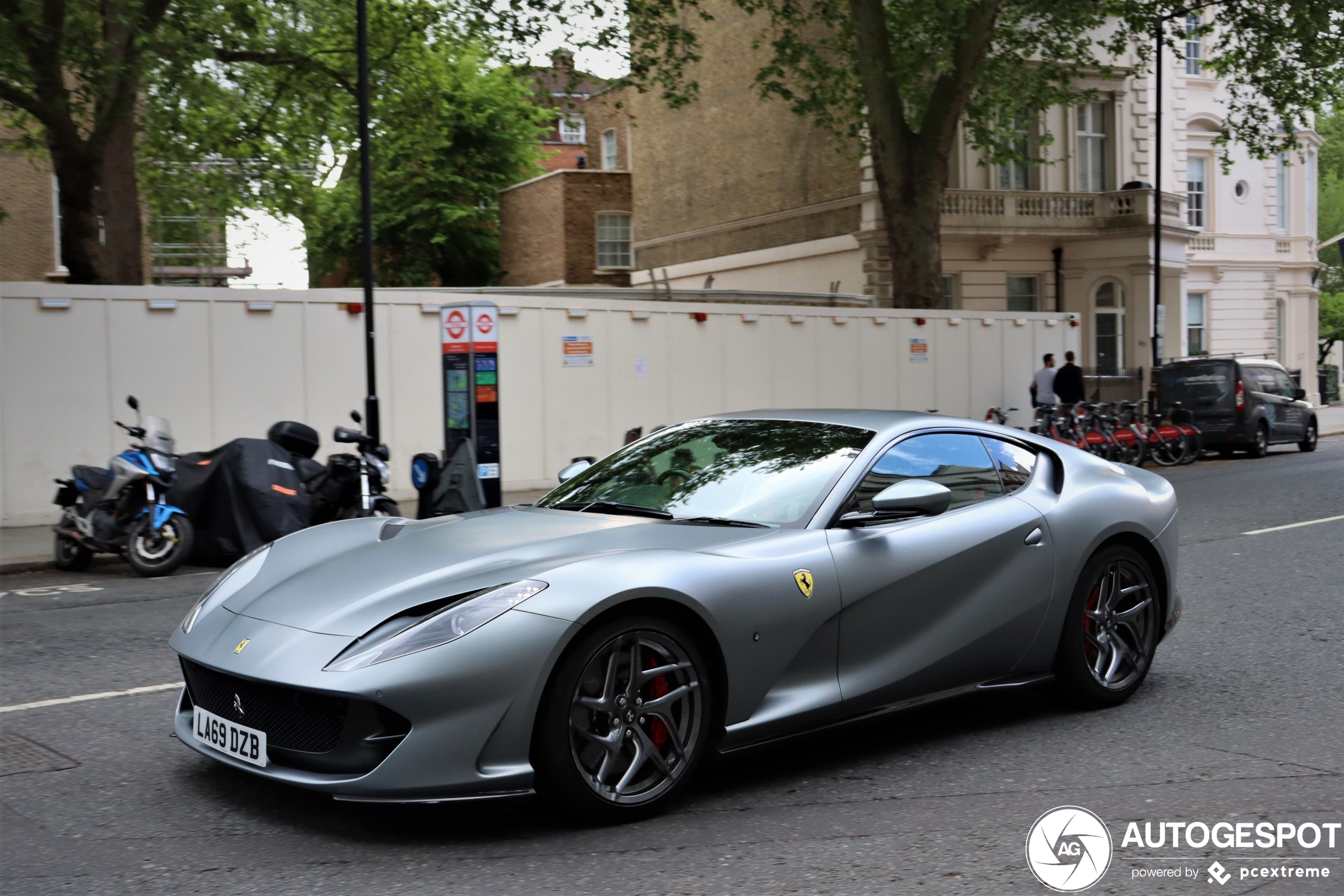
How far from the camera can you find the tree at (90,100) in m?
15.4

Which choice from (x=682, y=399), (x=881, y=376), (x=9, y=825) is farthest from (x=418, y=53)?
(x=9, y=825)

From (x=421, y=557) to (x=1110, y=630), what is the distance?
315 cm

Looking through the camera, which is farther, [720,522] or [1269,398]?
[1269,398]

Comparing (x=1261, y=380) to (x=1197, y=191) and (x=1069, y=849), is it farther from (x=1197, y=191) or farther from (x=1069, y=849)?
(x=1069, y=849)

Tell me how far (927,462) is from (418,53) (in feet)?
66.3

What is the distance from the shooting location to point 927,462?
5363 millimetres

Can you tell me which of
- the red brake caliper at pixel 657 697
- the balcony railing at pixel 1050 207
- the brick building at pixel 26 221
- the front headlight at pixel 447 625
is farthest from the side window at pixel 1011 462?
the balcony railing at pixel 1050 207

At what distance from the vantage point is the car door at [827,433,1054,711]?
4.74 m

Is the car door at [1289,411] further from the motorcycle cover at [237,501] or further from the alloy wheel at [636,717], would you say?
the alloy wheel at [636,717]

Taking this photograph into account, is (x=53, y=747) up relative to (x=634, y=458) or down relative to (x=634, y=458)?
down

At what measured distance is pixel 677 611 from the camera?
165 inches

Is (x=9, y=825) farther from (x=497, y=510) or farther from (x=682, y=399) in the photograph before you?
(x=682, y=399)

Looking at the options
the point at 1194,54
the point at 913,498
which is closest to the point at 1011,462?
the point at 913,498

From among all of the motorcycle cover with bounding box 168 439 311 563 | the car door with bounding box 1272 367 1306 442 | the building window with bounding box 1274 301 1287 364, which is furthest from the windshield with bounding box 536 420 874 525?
the building window with bounding box 1274 301 1287 364
